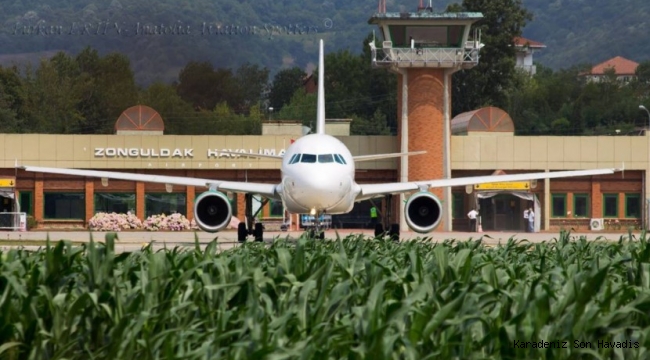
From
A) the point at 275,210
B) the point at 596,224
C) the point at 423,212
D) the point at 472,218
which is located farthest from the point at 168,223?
the point at 423,212

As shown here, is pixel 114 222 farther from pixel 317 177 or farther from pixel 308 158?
pixel 317 177

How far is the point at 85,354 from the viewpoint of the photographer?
1035 cm

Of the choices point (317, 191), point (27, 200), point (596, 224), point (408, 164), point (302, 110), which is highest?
point (302, 110)

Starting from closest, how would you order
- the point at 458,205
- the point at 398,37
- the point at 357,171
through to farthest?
the point at 398,37, the point at 357,171, the point at 458,205

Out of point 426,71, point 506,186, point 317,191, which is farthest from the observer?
point 506,186

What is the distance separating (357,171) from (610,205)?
46.5ft

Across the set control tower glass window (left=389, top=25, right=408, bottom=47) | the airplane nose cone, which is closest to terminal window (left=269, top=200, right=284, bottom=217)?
control tower glass window (left=389, top=25, right=408, bottom=47)

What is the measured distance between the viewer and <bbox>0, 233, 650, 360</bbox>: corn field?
9.45 metres

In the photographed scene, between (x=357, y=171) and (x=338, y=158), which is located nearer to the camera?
(x=338, y=158)

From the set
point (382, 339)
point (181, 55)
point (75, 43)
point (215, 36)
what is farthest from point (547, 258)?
point (75, 43)

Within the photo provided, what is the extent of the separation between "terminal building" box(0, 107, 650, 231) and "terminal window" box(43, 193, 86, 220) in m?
0.05

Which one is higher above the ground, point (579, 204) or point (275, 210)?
point (579, 204)

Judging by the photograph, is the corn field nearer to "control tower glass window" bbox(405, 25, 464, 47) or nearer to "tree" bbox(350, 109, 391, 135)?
"control tower glass window" bbox(405, 25, 464, 47)

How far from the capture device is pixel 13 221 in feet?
190
